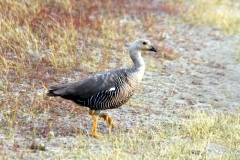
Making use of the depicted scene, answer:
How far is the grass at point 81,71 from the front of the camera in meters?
6.80

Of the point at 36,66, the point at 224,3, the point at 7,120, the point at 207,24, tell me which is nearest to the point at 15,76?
the point at 36,66

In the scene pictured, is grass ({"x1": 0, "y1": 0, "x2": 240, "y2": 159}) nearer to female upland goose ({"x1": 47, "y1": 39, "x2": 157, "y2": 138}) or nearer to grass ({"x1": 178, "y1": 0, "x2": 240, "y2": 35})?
grass ({"x1": 178, "y1": 0, "x2": 240, "y2": 35})

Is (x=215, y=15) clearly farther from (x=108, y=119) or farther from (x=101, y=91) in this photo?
(x=101, y=91)

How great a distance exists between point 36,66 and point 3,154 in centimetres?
396

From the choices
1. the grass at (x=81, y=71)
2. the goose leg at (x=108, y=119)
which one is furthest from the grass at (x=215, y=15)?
the goose leg at (x=108, y=119)

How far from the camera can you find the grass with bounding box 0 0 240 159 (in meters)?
6.80

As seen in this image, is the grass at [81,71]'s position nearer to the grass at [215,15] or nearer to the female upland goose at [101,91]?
the grass at [215,15]

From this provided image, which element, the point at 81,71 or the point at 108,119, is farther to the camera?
the point at 81,71

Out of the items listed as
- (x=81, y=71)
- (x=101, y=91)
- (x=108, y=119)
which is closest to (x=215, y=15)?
(x=81, y=71)

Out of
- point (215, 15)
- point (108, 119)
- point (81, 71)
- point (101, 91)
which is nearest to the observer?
point (101, 91)

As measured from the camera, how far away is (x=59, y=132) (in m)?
7.41

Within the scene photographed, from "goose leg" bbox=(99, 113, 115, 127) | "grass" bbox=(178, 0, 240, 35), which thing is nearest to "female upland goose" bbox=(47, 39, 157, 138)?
"goose leg" bbox=(99, 113, 115, 127)

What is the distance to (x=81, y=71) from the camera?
34.2ft

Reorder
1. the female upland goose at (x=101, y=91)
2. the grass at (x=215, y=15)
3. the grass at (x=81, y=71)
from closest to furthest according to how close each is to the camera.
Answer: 1. the grass at (x=81, y=71)
2. the female upland goose at (x=101, y=91)
3. the grass at (x=215, y=15)
